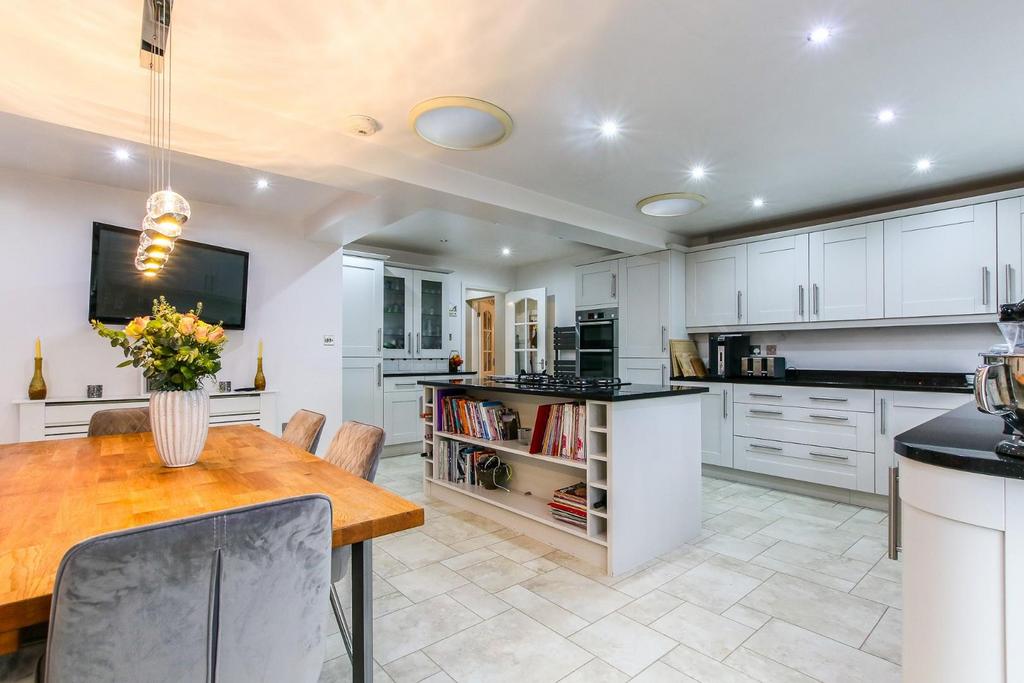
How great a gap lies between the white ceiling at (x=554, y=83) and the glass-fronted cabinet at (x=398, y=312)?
8.13 feet

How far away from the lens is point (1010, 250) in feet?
10.7

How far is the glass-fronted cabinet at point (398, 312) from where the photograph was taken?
18.8 feet

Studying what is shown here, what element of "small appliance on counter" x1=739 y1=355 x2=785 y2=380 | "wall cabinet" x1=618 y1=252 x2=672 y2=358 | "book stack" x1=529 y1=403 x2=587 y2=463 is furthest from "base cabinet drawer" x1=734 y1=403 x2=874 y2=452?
"book stack" x1=529 y1=403 x2=587 y2=463

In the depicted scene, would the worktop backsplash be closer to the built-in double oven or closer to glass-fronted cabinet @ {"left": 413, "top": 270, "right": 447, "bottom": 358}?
the built-in double oven

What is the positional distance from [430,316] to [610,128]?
3951 mm

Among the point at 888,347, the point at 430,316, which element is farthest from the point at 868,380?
the point at 430,316

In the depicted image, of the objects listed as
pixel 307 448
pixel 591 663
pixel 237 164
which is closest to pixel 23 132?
pixel 237 164

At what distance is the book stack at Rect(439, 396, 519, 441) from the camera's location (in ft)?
10.9

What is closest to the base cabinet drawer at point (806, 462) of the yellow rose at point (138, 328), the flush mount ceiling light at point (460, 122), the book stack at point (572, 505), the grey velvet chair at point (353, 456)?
the book stack at point (572, 505)

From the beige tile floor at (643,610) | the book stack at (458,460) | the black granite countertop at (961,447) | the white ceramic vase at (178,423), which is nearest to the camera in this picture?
the black granite countertop at (961,447)

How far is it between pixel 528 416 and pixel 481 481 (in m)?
0.61

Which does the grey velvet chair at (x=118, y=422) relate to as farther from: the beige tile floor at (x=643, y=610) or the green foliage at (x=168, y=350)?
the beige tile floor at (x=643, y=610)

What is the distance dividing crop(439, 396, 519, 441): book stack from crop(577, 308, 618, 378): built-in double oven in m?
2.28

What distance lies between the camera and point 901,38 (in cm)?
190
